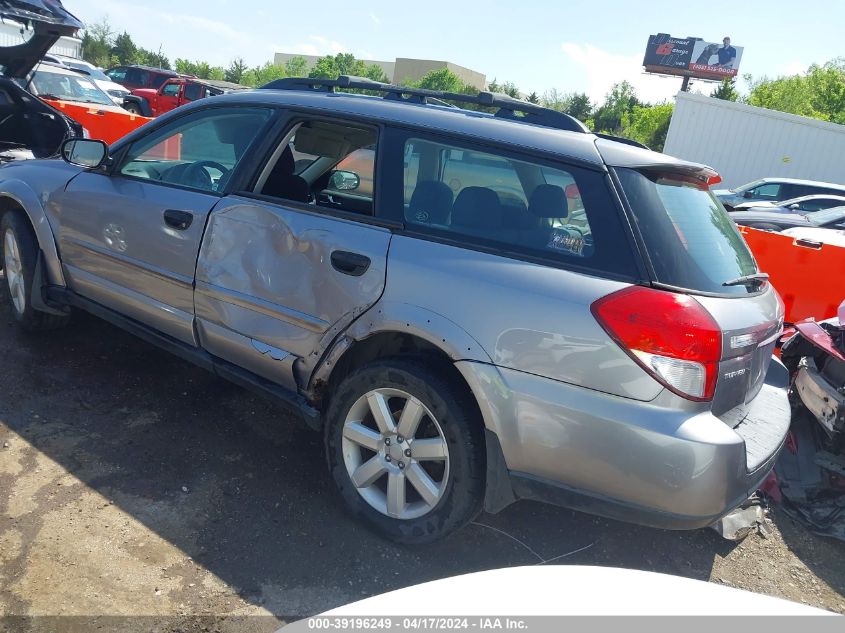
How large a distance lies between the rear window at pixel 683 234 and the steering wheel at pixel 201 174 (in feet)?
6.86

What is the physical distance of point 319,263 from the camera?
3090mm

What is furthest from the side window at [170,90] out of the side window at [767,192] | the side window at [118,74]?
the side window at [767,192]

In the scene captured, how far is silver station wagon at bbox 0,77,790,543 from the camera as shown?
8.03 ft

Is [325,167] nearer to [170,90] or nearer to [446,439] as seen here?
[446,439]

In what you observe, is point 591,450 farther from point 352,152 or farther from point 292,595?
point 352,152

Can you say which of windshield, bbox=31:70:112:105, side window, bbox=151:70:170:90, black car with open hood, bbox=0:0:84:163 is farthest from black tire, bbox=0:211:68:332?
side window, bbox=151:70:170:90

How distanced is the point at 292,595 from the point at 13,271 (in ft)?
10.9

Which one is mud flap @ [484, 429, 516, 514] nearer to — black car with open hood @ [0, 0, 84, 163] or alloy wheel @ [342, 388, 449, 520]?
alloy wheel @ [342, 388, 449, 520]

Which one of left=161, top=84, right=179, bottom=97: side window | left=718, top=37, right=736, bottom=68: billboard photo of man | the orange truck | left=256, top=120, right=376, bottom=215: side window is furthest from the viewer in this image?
left=718, top=37, right=736, bottom=68: billboard photo of man

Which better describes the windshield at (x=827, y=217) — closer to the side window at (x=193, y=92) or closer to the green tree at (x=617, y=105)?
the side window at (x=193, y=92)

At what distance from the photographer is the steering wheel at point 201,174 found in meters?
3.68

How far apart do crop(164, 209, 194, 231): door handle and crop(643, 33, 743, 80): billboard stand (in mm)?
67380

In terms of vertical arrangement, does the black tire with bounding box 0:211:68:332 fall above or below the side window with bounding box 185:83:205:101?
below

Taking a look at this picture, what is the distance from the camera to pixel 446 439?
2.77 m
